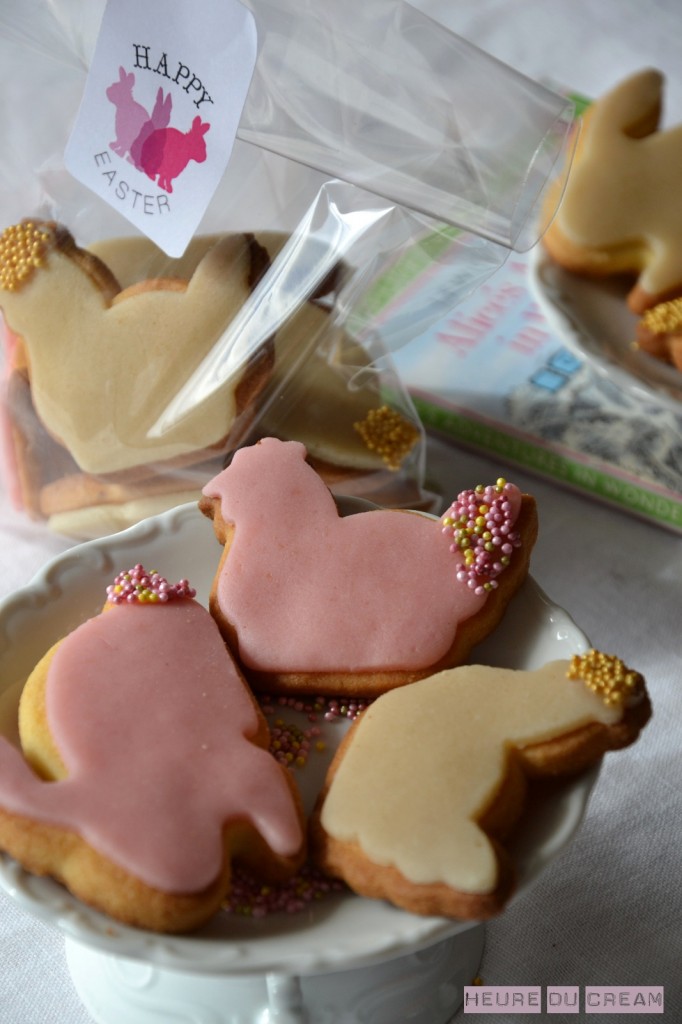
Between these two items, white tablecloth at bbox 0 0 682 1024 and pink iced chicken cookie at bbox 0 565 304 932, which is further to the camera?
white tablecloth at bbox 0 0 682 1024

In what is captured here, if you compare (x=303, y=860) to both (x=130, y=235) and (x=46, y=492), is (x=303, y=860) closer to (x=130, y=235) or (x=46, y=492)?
(x=46, y=492)

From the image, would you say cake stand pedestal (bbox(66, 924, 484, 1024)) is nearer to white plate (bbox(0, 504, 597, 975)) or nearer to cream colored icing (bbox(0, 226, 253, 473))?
white plate (bbox(0, 504, 597, 975))

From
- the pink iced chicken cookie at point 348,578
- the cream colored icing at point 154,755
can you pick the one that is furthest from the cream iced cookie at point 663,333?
the cream colored icing at point 154,755

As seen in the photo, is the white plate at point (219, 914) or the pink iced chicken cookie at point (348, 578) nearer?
the white plate at point (219, 914)

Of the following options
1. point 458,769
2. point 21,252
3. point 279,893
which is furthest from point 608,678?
point 21,252

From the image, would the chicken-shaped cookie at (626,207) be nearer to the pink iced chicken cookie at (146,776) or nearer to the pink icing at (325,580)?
the pink icing at (325,580)

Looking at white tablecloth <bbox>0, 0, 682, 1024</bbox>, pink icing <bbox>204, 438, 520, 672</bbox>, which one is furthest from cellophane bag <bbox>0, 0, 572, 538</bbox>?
pink icing <bbox>204, 438, 520, 672</bbox>

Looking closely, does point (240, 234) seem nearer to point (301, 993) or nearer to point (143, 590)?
point (143, 590)
